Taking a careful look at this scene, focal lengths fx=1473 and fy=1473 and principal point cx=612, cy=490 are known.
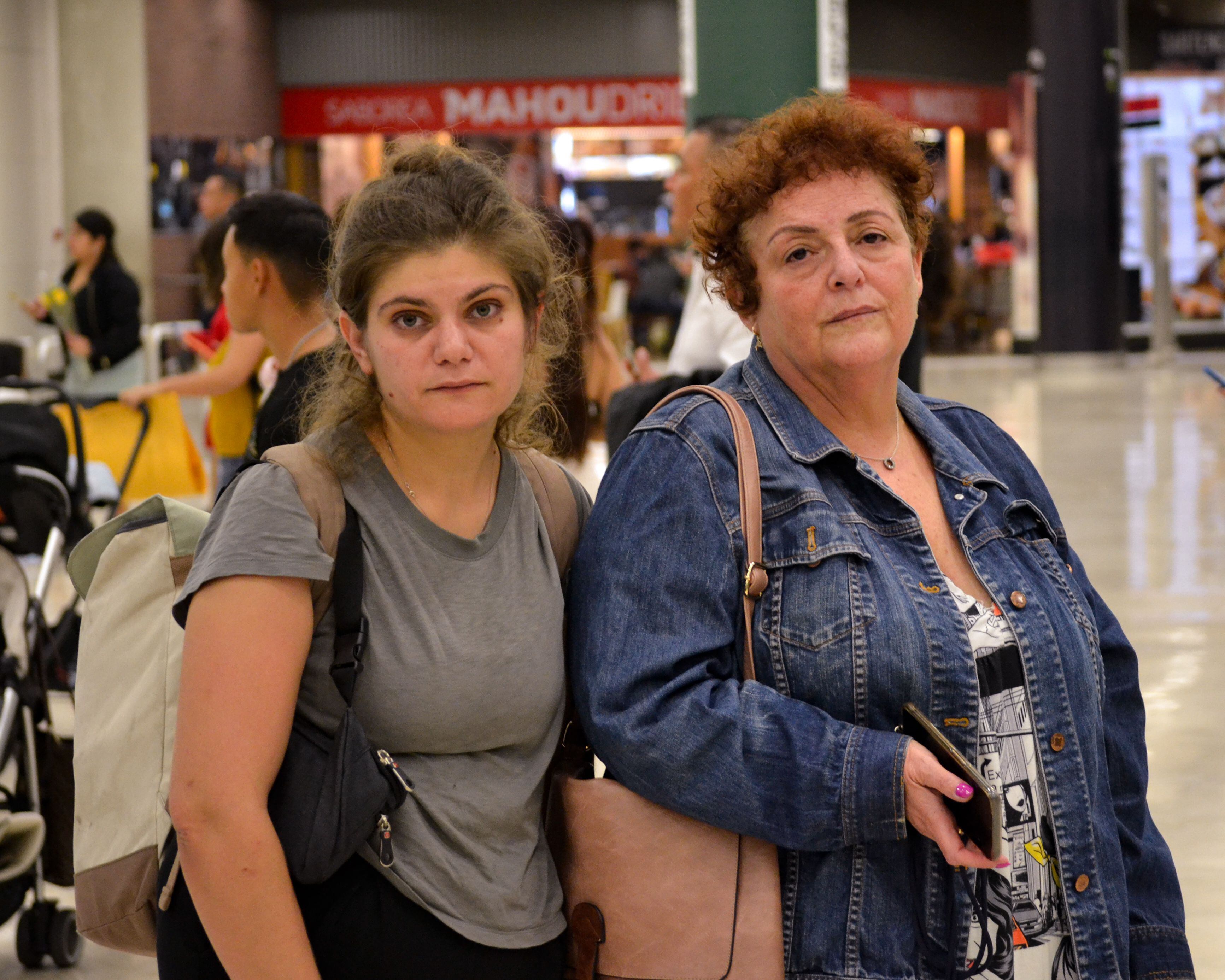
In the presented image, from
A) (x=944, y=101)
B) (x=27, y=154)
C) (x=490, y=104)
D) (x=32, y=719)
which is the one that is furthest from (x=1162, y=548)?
(x=490, y=104)

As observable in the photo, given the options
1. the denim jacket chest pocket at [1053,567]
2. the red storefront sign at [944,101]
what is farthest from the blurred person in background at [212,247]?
the red storefront sign at [944,101]

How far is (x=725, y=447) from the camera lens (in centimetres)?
183

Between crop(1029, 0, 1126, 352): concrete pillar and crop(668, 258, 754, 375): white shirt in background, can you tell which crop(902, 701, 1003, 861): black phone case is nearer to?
crop(668, 258, 754, 375): white shirt in background

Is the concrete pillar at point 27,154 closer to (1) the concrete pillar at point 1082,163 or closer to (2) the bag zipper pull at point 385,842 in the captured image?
(1) the concrete pillar at point 1082,163

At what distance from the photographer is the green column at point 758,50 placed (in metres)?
5.45

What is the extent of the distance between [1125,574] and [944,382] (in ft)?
32.0

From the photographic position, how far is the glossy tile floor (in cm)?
382

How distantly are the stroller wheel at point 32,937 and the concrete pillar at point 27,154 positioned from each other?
37.4ft

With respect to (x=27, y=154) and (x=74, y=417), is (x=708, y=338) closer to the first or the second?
(x=74, y=417)

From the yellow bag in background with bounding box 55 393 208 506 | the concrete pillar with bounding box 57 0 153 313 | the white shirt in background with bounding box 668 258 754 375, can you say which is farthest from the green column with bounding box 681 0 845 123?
the concrete pillar with bounding box 57 0 153 313

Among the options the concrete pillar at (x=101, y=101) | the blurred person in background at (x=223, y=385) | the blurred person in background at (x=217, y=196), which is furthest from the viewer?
the concrete pillar at (x=101, y=101)

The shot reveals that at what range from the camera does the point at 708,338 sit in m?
3.98

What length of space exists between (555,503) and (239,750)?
1.81ft

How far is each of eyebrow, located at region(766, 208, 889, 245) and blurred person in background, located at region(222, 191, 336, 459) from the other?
5.37 ft
